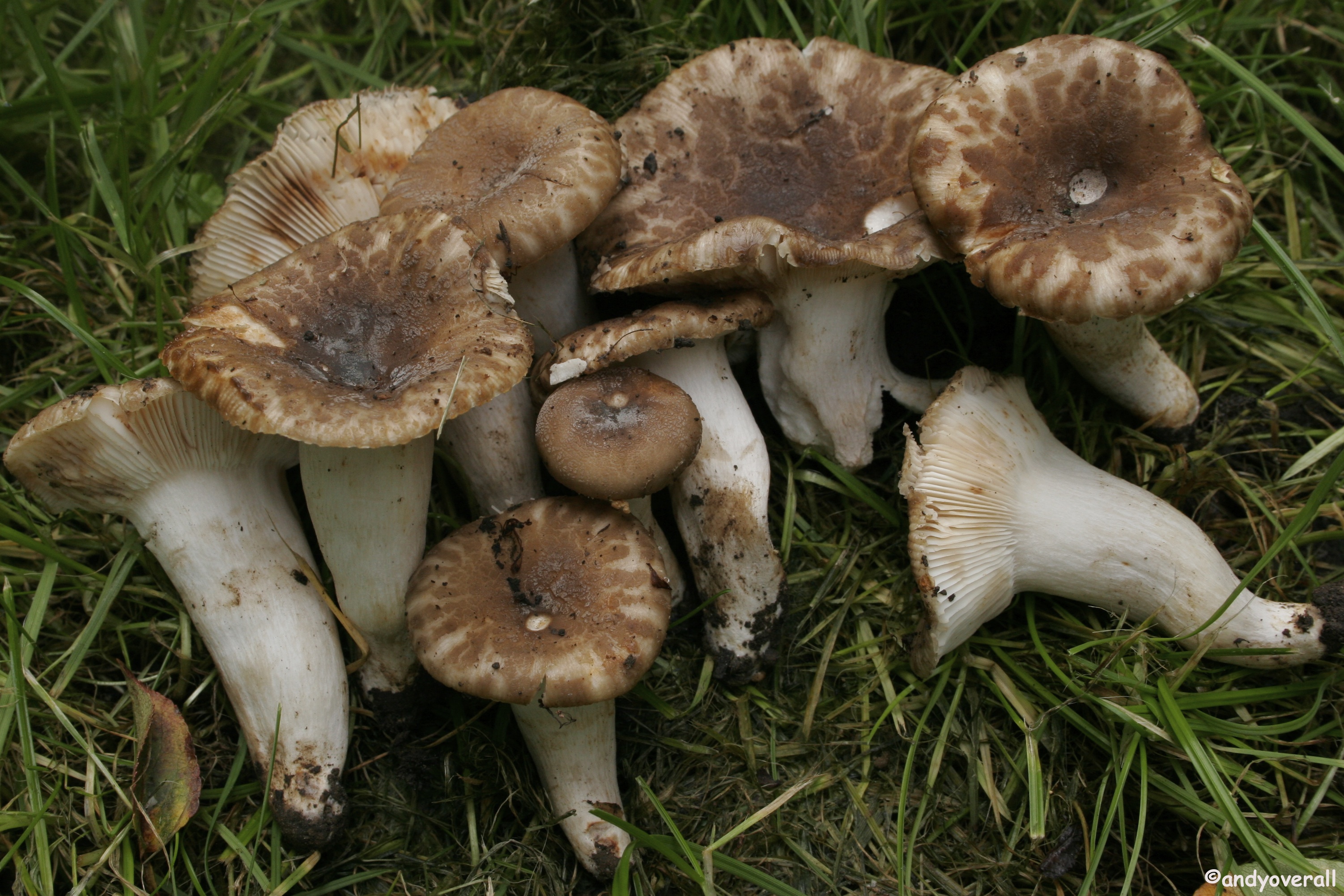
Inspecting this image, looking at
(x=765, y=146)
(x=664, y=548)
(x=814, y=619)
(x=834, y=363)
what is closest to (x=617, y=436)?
(x=664, y=548)

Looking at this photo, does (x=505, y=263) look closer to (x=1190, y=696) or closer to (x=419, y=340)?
(x=419, y=340)

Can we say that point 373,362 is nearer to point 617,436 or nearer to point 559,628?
point 617,436

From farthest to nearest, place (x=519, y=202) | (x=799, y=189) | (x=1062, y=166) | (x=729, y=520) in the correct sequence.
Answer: (x=799, y=189) → (x=729, y=520) → (x=1062, y=166) → (x=519, y=202)

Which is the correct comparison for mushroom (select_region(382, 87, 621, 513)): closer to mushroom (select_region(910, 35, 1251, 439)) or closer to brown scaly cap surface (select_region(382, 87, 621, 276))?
brown scaly cap surface (select_region(382, 87, 621, 276))

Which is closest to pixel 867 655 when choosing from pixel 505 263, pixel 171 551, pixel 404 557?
pixel 404 557

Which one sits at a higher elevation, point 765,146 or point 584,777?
point 765,146

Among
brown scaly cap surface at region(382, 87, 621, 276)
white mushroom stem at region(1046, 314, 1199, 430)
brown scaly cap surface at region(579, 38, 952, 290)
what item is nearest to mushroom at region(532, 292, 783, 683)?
brown scaly cap surface at region(579, 38, 952, 290)

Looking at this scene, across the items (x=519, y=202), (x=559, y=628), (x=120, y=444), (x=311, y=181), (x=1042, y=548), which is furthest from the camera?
(x=311, y=181)

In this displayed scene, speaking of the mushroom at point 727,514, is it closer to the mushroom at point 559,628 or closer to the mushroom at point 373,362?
the mushroom at point 559,628
